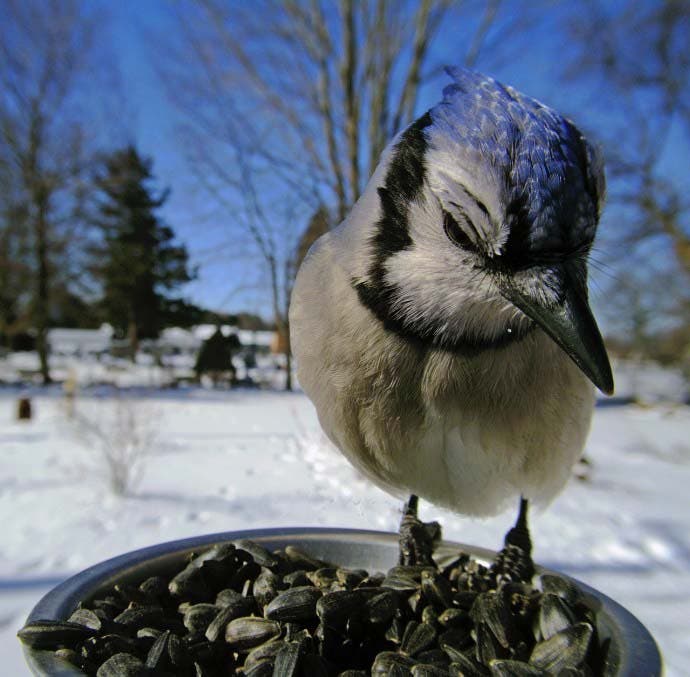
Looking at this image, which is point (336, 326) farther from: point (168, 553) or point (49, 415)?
point (49, 415)

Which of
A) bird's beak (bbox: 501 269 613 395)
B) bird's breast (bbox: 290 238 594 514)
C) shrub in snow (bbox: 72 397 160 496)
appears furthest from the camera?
shrub in snow (bbox: 72 397 160 496)

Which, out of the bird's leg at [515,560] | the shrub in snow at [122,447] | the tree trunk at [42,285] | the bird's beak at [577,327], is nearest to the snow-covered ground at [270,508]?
the shrub in snow at [122,447]

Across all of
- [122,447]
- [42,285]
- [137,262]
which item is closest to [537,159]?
[137,262]

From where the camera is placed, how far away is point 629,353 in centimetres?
1408

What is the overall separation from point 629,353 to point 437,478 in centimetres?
1419

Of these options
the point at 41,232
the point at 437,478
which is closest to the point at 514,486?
the point at 437,478

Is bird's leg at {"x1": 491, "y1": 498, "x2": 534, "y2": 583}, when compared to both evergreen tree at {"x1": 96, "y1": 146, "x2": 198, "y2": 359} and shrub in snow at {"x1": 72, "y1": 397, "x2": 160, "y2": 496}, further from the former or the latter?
shrub in snow at {"x1": 72, "y1": 397, "x2": 160, "y2": 496}

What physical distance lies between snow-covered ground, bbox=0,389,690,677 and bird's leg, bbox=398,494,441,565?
1.19ft

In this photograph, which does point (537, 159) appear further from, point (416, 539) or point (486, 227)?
point (416, 539)

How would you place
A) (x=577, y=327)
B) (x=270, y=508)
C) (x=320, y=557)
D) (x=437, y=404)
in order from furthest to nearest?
(x=270, y=508), (x=320, y=557), (x=437, y=404), (x=577, y=327)

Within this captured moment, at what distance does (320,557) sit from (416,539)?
0.29m

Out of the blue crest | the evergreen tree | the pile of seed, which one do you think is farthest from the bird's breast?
the evergreen tree

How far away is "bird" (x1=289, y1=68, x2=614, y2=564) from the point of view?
108 centimetres

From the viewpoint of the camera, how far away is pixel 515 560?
5.22 ft
